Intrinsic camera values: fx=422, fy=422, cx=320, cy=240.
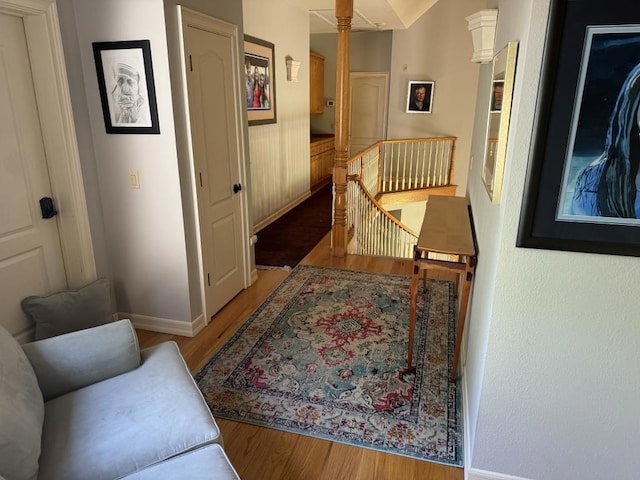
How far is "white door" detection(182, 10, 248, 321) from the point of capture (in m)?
2.79

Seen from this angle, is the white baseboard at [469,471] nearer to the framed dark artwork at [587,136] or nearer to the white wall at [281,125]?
the framed dark artwork at [587,136]

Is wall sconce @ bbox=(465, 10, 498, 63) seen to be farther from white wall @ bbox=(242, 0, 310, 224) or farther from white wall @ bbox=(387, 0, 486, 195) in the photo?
white wall @ bbox=(387, 0, 486, 195)

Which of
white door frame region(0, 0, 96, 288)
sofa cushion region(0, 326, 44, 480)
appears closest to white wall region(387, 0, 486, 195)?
white door frame region(0, 0, 96, 288)

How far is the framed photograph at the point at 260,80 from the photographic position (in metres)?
4.75

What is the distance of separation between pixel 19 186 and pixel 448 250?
2.37 meters

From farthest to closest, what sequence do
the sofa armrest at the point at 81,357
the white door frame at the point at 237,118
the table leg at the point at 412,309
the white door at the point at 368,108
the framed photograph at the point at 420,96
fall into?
the white door at the point at 368,108 → the framed photograph at the point at 420,96 → the white door frame at the point at 237,118 → the table leg at the point at 412,309 → the sofa armrest at the point at 81,357

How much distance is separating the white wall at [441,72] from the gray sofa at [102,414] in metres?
7.04

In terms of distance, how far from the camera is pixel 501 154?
168 centimetres

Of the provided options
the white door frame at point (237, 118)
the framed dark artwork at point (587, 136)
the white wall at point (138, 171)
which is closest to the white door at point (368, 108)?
the white door frame at point (237, 118)

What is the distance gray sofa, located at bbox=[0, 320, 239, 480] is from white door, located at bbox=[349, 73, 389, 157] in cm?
733

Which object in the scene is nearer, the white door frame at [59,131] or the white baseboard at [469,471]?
the white baseboard at [469,471]

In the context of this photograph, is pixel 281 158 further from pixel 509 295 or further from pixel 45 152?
pixel 509 295

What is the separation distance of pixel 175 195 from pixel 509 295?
2.09m

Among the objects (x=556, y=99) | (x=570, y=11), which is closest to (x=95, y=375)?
(x=556, y=99)
